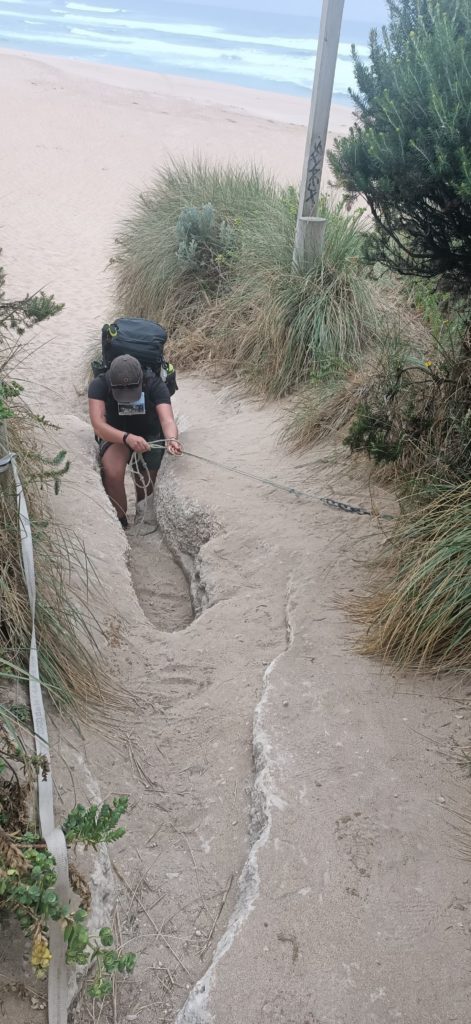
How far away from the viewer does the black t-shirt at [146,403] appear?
5.82 metres

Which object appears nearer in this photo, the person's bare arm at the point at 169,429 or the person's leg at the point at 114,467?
the person's bare arm at the point at 169,429

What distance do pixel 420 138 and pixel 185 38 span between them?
53704mm

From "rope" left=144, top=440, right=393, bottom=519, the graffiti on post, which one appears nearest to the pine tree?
"rope" left=144, top=440, right=393, bottom=519

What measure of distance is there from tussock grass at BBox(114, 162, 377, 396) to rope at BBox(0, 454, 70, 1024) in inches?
132


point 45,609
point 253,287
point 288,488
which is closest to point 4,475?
point 45,609

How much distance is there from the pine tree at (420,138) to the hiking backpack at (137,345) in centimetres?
205

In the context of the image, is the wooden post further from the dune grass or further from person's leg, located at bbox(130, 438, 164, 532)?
person's leg, located at bbox(130, 438, 164, 532)

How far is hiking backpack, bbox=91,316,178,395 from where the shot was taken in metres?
5.97

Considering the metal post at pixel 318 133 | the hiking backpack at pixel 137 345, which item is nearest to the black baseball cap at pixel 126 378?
the hiking backpack at pixel 137 345

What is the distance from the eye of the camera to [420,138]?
348 cm

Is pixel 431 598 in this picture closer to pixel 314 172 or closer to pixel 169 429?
pixel 169 429

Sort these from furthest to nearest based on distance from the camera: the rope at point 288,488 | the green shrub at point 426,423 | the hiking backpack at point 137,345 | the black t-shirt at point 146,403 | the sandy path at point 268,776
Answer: the hiking backpack at point 137,345 → the black t-shirt at point 146,403 → the rope at point 288,488 → the green shrub at point 426,423 → the sandy path at point 268,776

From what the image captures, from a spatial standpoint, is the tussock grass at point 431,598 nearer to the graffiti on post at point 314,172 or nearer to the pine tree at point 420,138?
the pine tree at point 420,138

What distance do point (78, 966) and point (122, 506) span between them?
3870 millimetres
